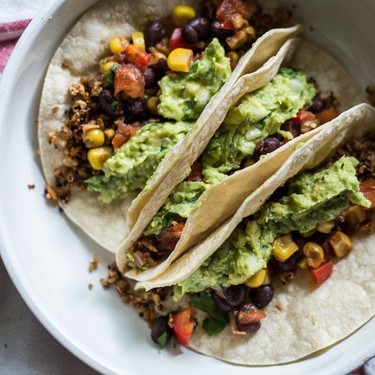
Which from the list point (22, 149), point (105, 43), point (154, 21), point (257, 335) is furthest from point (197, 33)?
point (257, 335)

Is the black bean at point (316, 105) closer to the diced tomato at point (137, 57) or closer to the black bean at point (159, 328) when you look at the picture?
the diced tomato at point (137, 57)

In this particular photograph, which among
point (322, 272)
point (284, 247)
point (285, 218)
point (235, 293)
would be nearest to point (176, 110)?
point (285, 218)

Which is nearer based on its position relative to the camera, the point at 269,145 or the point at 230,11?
the point at 269,145

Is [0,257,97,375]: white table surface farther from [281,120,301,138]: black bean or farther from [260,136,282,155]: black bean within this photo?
[281,120,301,138]: black bean

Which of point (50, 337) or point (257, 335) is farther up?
point (257, 335)

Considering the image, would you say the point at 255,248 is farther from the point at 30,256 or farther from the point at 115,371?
the point at 30,256

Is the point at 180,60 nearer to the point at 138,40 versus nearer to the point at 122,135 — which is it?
the point at 138,40
